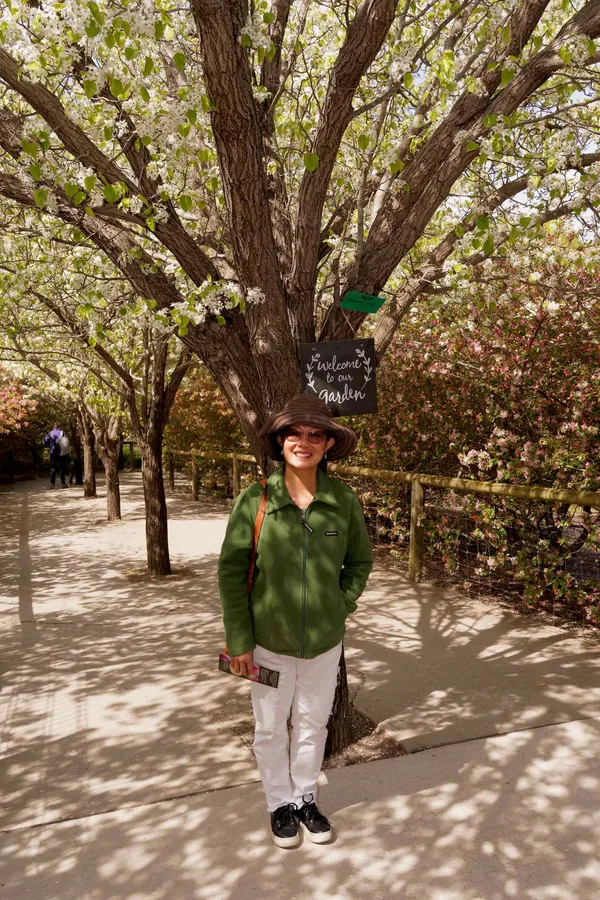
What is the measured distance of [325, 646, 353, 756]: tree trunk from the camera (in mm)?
4078

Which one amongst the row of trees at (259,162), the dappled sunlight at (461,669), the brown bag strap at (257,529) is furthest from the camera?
the dappled sunlight at (461,669)

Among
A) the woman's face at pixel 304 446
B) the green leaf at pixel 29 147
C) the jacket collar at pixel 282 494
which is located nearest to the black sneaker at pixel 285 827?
the jacket collar at pixel 282 494

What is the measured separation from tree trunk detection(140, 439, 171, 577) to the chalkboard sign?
17.7 feet

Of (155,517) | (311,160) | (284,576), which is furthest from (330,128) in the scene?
(155,517)

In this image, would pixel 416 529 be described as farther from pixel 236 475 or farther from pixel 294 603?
pixel 236 475

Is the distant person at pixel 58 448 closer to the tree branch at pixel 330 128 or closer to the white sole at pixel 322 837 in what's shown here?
the tree branch at pixel 330 128

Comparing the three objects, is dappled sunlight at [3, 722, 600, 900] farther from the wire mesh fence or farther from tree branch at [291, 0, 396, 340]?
the wire mesh fence

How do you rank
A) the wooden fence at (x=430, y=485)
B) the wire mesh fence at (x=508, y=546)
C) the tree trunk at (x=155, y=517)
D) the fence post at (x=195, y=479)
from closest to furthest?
the wooden fence at (x=430, y=485) → the wire mesh fence at (x=508, y=546) → the tree trunk at (x=155, y=517) → the fence post at (x=195, y=479)

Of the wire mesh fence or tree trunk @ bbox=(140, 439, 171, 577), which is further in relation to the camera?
tree trunk @ bbox=(140, 439, 171, 577)

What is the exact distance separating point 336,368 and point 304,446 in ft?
2.74

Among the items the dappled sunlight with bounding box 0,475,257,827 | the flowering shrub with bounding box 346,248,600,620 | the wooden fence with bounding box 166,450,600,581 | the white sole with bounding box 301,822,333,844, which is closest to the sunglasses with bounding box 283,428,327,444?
the white sole with bounding box 301,822,333,844

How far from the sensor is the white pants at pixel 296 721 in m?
3.32

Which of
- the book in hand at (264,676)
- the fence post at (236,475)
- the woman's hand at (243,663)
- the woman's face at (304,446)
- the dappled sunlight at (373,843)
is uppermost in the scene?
the woman's face at (304,446)

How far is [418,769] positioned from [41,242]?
5.58 metres
